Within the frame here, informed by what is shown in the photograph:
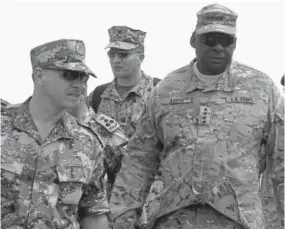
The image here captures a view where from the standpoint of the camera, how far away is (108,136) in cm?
1195

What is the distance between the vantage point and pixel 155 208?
32.2ft

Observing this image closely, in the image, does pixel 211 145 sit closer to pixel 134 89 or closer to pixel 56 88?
pixel 56 88

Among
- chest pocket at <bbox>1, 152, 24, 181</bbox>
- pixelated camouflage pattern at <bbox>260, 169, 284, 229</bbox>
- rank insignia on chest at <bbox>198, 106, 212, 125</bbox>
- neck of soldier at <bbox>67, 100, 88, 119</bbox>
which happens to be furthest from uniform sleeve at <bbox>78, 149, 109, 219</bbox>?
pixelated camouflage pattern at <bbox>260, 169, 284, 229</bbox>

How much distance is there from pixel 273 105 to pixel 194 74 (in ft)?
2.24

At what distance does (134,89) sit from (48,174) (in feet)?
17.9

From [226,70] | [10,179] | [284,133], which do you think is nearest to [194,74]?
[226,70]

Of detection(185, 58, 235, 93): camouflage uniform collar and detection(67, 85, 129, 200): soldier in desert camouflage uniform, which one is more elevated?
detection(185, 58, 235, 93): camouflage uniform collar

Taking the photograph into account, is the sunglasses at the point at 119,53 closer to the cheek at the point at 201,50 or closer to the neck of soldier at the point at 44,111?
the cheek at the point at 201,50

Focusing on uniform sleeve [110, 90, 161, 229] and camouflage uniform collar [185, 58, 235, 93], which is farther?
uniform sleeve [110, 90, 161, 229]

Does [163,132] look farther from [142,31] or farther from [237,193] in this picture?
[142,31]

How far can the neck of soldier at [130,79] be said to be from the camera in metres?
14.9

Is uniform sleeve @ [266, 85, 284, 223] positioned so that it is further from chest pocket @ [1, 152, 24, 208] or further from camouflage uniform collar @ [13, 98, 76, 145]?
chest pocket @ [1, 152, 24, 208]

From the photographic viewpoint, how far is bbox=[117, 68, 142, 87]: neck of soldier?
14.9m

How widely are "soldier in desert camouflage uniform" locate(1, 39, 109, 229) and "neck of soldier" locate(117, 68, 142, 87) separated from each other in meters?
5.01
